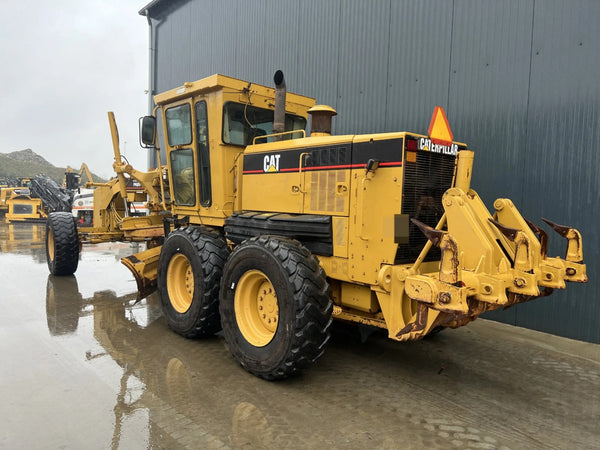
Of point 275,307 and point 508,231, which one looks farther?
point 275,307

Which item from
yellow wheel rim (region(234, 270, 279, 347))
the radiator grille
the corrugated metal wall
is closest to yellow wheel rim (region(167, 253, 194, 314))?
yellow wheel rim (region(234, 270, 279, 347))

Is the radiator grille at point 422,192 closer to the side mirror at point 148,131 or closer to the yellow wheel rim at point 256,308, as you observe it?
the yellow wheel rim at point 256,308

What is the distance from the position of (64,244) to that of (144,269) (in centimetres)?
314

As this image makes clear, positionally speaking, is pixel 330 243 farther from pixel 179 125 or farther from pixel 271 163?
pixel 179 125

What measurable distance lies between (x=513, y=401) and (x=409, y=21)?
5949 mm

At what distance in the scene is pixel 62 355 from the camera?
443 cm

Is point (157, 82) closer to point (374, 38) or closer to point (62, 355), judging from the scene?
point (374, 38)

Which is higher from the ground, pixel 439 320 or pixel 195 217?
pixel 195 217

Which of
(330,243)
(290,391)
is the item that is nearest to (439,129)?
(330,243)

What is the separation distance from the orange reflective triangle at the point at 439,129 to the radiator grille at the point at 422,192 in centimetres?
13

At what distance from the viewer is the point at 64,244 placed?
809 cm

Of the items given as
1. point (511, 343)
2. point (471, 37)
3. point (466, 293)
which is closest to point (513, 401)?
point (466, 293)

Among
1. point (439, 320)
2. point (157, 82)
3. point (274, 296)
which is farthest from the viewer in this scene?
point (157, 82)

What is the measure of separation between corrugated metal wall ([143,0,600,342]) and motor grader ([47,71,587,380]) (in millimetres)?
1747
